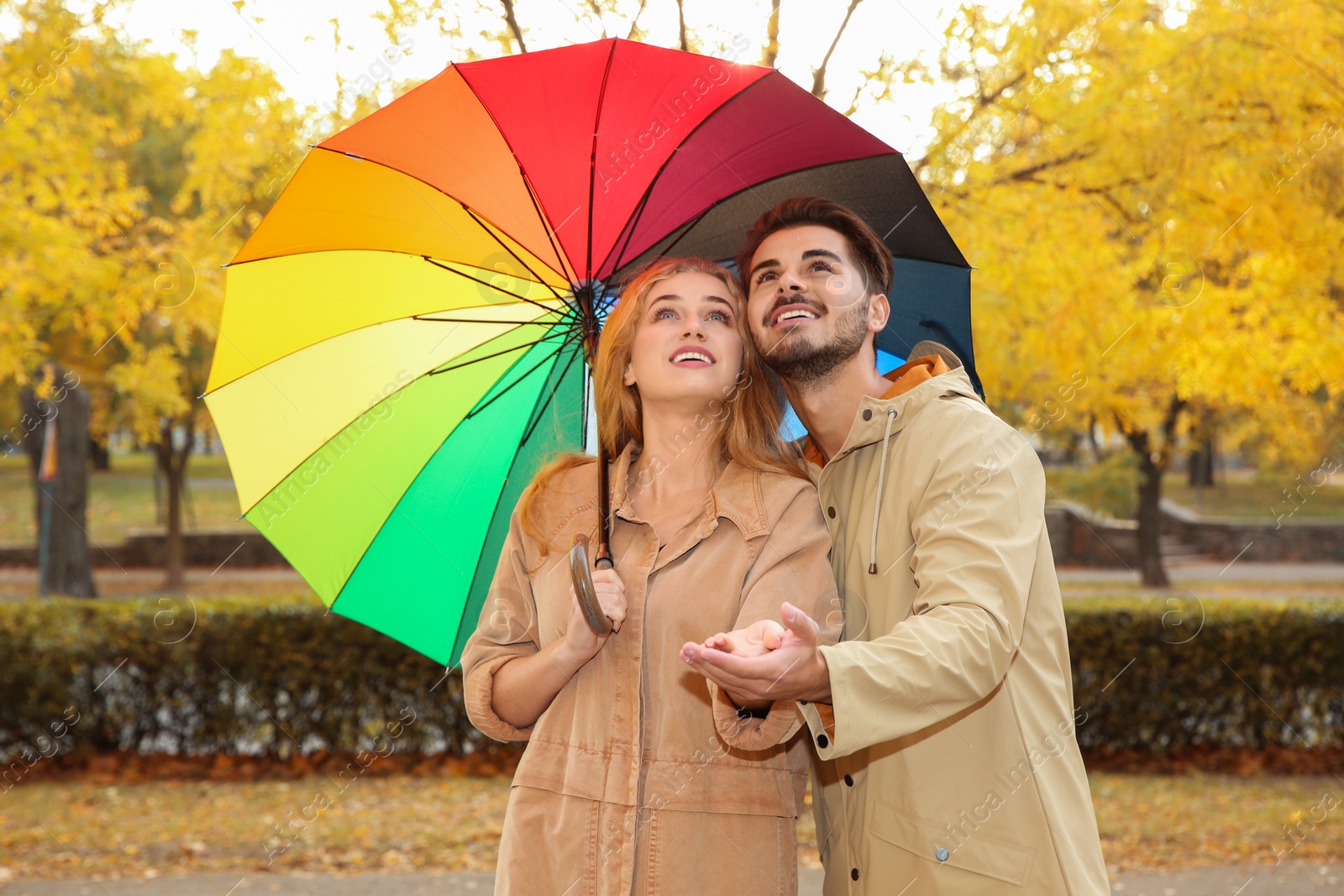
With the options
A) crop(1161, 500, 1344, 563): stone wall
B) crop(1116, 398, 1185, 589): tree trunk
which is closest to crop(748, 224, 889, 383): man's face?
crop(1116, 398, 1185, 589): tree trunk

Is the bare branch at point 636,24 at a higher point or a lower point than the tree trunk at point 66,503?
higher

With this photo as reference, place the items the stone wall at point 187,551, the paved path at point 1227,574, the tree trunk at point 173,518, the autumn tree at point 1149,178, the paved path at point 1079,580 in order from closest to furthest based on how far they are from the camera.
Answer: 1. the autumn tree at point 1149,178
2. the tree trunk at point 173,518
3. the paved path at point 1079,580
4. the stone wall at point 187,551
5. the paved path at point 1227,574

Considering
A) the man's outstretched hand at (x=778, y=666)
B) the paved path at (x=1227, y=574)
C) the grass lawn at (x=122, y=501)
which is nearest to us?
the man's outstretched hand at (x=778, y=666)

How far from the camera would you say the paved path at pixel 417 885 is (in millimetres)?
5551

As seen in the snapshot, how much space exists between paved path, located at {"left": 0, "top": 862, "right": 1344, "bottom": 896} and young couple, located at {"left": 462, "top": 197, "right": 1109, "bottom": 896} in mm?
3621

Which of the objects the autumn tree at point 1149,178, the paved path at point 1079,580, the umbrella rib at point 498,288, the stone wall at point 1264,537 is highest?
the autumn tree at point 1149,178

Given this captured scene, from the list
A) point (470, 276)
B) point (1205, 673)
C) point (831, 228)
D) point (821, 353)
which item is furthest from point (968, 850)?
point (1205, 673)

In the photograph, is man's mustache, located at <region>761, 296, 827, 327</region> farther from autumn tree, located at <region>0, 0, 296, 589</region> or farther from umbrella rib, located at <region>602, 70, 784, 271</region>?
autumn tree, located at <region>0, 0, 296, 589</region>

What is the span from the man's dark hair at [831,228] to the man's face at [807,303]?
0.02 m

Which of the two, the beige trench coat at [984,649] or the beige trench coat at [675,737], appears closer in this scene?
the beige trench coat at [984,649]

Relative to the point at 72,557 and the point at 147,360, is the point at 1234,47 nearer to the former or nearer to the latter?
the point at 147,360

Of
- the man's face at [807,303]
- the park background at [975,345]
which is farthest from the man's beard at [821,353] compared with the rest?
the park background at [975,345]

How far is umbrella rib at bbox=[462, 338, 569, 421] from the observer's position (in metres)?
3.04

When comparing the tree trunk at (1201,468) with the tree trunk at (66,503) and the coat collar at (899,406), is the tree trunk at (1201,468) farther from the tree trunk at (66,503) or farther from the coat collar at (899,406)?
the coat collar at (899,406)
